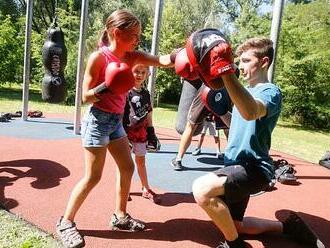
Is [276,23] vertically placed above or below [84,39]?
above

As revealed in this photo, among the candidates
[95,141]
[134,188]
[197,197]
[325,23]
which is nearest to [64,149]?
[134,188]

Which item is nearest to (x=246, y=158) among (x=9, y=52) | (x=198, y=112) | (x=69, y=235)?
(x=69, y=235)

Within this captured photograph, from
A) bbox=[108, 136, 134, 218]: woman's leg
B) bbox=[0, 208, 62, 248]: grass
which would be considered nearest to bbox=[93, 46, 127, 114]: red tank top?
bbox=[108, 136, 134, 218]: woman's leg

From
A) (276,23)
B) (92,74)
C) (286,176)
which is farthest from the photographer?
(286,176)

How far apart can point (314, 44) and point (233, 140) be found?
14349 mm

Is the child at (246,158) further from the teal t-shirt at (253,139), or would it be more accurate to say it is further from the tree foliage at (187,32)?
the tree foliage at (187,32)

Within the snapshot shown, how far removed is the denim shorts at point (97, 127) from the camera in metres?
3.40

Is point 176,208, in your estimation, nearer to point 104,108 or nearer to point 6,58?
point 104,108

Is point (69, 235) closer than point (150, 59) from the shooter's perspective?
Yes

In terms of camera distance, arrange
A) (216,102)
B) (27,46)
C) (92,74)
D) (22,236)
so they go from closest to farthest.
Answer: (92,74)
(22,236)
(216,102)
(27,46)

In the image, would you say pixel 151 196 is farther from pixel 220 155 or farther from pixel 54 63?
pixel 54 63

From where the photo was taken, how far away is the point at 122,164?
3629mm

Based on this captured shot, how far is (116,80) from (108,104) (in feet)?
1.11

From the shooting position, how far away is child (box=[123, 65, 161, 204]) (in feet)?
14.8
